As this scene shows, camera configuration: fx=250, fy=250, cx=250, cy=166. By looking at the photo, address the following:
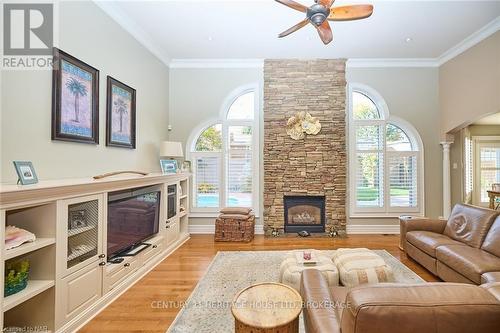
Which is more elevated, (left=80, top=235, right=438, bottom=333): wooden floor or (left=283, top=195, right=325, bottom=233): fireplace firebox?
(left=283, top=195, right=325, bottom=233): fireplace firebox

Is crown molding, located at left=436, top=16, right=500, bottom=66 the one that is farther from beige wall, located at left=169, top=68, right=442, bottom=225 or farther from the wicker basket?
the wicker basket

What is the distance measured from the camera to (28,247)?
1762mm

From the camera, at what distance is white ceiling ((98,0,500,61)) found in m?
3.36

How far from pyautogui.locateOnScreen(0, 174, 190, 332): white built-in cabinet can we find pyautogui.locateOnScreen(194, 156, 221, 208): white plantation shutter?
2.56 meters

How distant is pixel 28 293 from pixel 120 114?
7.92 ft

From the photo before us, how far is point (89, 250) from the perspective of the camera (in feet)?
7.85

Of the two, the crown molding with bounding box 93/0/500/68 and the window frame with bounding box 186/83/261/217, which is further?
the window frame with bounding box 186/83/261/217

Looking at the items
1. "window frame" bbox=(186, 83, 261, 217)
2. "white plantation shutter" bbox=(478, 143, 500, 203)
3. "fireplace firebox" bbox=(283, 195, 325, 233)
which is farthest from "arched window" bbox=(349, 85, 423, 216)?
"white plantation shutter" bbox=(478, 143, 500, 203)

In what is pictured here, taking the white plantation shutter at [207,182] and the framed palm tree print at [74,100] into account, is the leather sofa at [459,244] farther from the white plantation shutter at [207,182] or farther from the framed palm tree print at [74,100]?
the framed palm tree print at [74,100]

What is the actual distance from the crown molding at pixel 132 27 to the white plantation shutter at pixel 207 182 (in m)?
2.13

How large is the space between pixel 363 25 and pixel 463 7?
1237mm

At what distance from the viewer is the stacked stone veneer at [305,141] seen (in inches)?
199

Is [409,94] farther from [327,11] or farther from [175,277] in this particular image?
[175,277]

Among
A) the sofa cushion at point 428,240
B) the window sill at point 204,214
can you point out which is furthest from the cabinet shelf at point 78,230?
the sofa cushion at point 428,240
